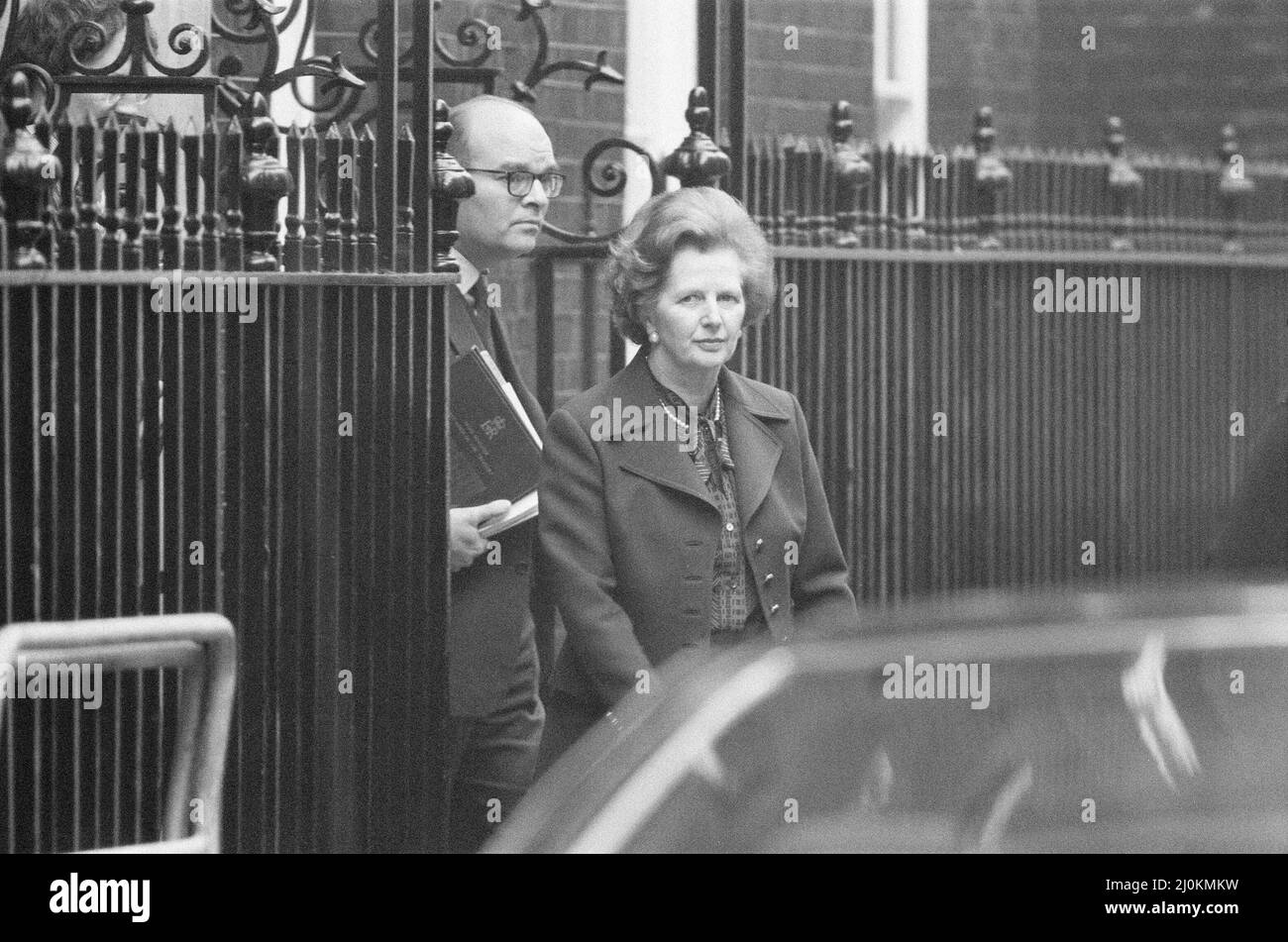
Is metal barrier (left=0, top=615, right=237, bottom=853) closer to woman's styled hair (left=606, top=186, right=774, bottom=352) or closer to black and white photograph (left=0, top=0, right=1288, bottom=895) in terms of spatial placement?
black and white photograph (left=0, top=0, right=1288, bottom=895)

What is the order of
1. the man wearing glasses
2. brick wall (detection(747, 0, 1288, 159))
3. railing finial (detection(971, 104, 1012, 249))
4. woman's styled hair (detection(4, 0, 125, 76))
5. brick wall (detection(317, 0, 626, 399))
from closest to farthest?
the man wearing glasses, woman's styled hair (detection(4, 0, 125, 76)), railing finial (detection(971, 104, 1012, 249)), brick wall (detection(317, 0, 626, 399)), brick wall (detection(747, 0, 1288, 159))

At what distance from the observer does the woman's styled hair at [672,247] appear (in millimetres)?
4910

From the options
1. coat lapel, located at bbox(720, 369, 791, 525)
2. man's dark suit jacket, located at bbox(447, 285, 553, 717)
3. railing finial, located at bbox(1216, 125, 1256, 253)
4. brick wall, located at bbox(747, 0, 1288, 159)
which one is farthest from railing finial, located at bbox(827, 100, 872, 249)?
brick wall, located at bbox(747, 0, 1288, 159)

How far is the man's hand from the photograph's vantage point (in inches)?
211

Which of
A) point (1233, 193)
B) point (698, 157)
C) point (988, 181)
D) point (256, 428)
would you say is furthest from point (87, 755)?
point (1233, 193)

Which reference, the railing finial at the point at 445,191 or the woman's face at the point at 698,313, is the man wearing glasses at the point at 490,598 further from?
the woman's face at the point at 698,313

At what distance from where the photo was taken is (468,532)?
537 cm

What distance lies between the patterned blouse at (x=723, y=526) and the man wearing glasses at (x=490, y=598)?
2.19 feet

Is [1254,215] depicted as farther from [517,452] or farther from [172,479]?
[172,479]

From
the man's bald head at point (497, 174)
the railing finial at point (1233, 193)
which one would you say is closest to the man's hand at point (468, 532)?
the man's bald head at point (497, 174)

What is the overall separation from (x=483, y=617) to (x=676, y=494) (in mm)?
816

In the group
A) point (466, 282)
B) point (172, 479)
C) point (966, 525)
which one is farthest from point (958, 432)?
point (172, 479)

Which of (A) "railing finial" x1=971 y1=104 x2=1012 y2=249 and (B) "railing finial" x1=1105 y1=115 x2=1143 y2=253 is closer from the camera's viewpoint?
(A) "railing finial" x1=971 y1=104 x2=1012 y2=249
